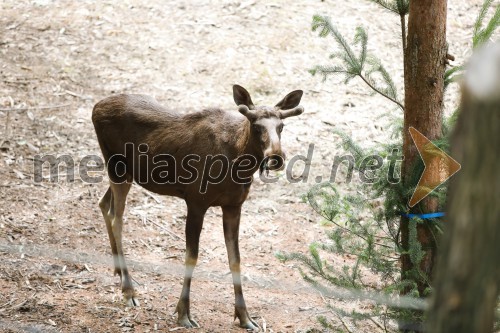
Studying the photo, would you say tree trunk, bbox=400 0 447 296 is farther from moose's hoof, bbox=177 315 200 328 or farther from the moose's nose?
moose's hoof, bbox=177 315 200 328

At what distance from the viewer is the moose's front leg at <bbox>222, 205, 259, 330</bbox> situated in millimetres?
7539

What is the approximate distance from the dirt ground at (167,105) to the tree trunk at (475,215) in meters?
5.19

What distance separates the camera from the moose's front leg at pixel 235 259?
7539 mm

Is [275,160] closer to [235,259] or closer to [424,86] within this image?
[424,86]

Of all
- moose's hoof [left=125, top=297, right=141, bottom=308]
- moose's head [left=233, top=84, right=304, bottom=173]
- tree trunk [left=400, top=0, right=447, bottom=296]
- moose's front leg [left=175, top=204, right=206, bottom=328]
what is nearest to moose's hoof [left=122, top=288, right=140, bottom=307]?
moose's hoof [left=125, top=297, right=141, bottom=308]

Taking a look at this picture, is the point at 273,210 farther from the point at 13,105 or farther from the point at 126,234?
the point at 13,105

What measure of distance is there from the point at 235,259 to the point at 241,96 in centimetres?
172

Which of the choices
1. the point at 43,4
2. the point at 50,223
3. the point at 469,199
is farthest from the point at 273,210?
the point at 469,199

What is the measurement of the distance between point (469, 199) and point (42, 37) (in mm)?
11573

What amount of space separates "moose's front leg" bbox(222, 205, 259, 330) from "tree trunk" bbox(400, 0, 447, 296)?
1.90 meters

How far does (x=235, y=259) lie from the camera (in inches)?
305

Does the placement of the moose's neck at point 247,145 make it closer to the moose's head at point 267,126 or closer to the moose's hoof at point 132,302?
the moose's head at point 267,126

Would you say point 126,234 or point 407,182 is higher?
point 407,182

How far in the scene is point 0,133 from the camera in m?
10.7
